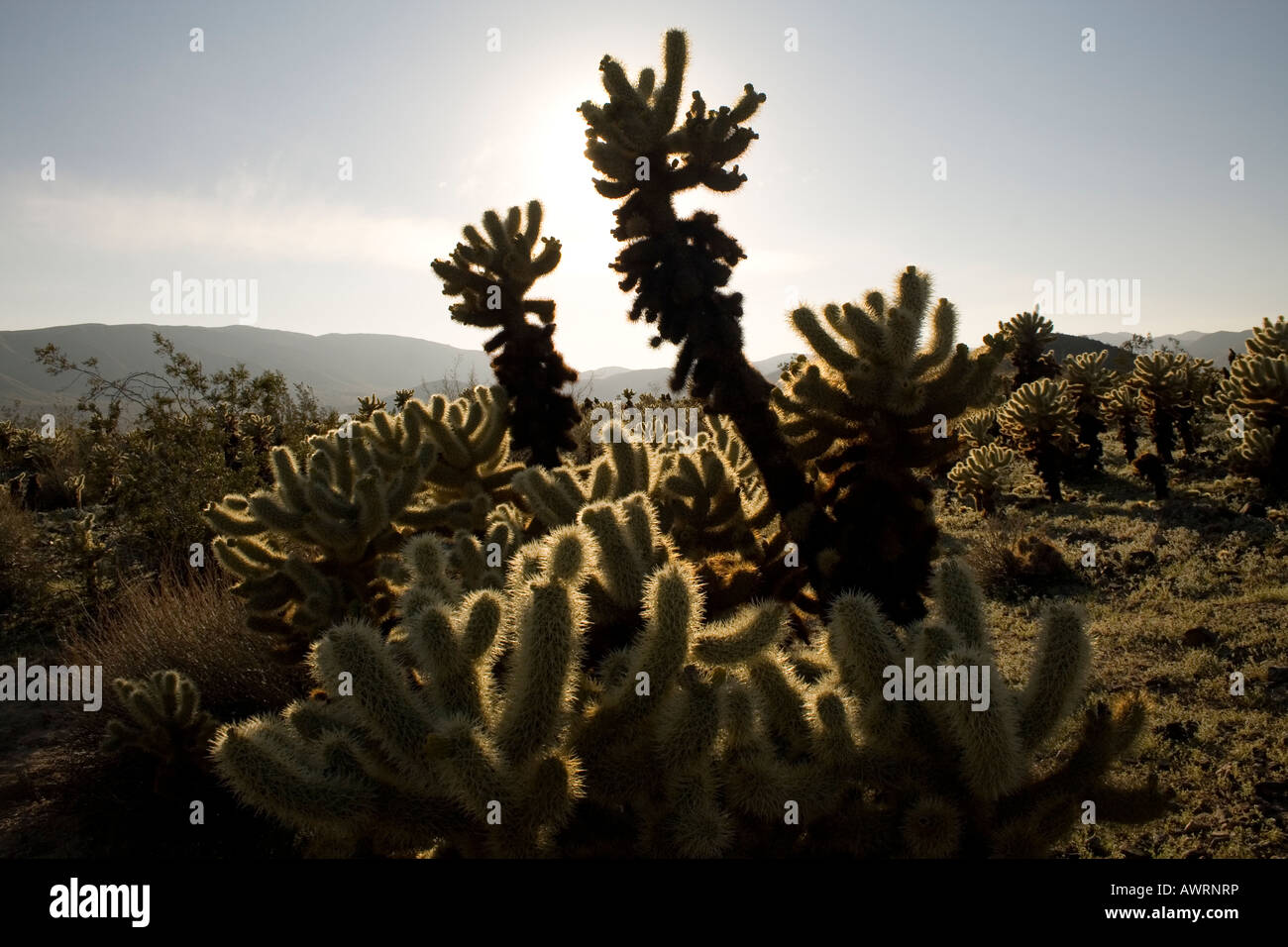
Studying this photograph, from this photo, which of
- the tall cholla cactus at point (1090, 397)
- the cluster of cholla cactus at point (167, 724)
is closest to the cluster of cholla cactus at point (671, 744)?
the cluster of cholla cactus at point (167, 724)

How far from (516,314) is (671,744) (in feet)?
15.9

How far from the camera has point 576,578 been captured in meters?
2.05

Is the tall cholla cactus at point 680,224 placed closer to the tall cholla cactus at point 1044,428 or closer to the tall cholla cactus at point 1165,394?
the tall cholla cactus at point 1044,428

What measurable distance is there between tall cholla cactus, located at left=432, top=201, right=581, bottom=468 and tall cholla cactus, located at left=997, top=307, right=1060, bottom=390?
10.1m

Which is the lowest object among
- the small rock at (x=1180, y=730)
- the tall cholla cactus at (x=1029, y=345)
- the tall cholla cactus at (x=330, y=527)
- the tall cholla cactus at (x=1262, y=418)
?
the small rock at (x=1180, y=730)

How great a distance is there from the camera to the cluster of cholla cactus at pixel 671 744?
5.83 ft

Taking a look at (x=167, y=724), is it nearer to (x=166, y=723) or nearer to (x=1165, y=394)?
(x=166, y=723)

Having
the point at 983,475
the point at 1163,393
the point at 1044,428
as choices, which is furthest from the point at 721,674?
the point at 1163,393

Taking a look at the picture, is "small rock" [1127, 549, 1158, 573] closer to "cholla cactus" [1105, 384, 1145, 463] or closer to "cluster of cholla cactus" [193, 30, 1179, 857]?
"cluster of cholla cactus" [193, 30, 1179, 857]

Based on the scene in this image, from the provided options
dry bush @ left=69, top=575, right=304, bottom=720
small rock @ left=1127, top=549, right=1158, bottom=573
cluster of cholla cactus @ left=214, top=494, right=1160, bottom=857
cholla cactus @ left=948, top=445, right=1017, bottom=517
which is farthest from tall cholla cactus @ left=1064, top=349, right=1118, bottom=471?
dry bush @ left=69, top=575, right=304, bottom=720

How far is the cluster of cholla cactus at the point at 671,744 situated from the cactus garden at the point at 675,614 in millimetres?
11

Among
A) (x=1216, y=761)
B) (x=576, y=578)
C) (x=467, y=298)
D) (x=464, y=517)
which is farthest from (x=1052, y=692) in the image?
(x=467, y=298)

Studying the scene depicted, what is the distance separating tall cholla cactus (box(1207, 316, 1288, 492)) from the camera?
7379mm

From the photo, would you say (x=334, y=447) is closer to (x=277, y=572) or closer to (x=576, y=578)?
(x=277, y=572)
